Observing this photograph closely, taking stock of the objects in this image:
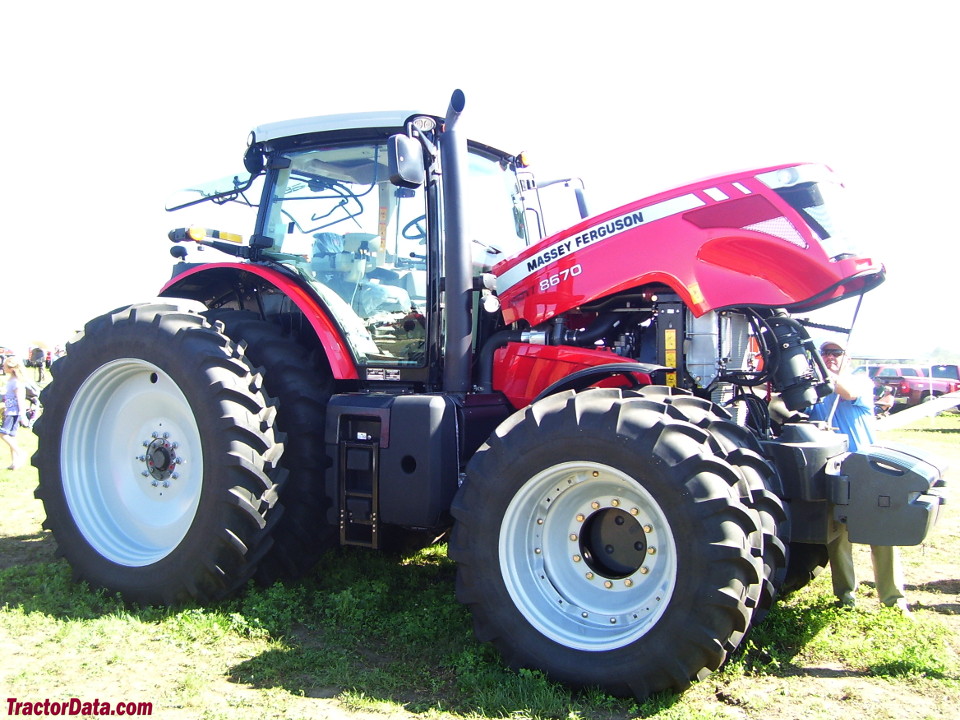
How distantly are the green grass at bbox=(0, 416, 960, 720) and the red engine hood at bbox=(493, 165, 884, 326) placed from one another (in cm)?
171

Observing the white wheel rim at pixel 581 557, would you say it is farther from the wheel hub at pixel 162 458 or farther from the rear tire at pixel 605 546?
the wheel hub at pixel 162 458

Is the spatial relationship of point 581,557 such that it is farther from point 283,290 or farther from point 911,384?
point 911,384

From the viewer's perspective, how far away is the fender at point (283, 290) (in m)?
4.78

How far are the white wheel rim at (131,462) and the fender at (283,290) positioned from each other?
0.80 m

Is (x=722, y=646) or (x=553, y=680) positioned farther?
(x=553, y=680)

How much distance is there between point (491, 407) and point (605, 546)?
46.4 inches

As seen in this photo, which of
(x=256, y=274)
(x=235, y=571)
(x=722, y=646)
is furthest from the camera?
(x=256, y=274)

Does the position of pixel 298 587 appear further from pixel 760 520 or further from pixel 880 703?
pixel 880 703

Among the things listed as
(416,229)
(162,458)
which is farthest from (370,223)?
(162,458)

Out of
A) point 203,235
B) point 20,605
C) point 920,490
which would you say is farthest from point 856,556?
point 20,605

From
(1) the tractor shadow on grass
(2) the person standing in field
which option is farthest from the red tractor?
(2) the person standing in field

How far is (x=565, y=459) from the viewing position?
3584 millimetres

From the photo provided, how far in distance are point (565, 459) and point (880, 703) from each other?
63.6 inches

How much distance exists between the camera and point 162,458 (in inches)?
190
